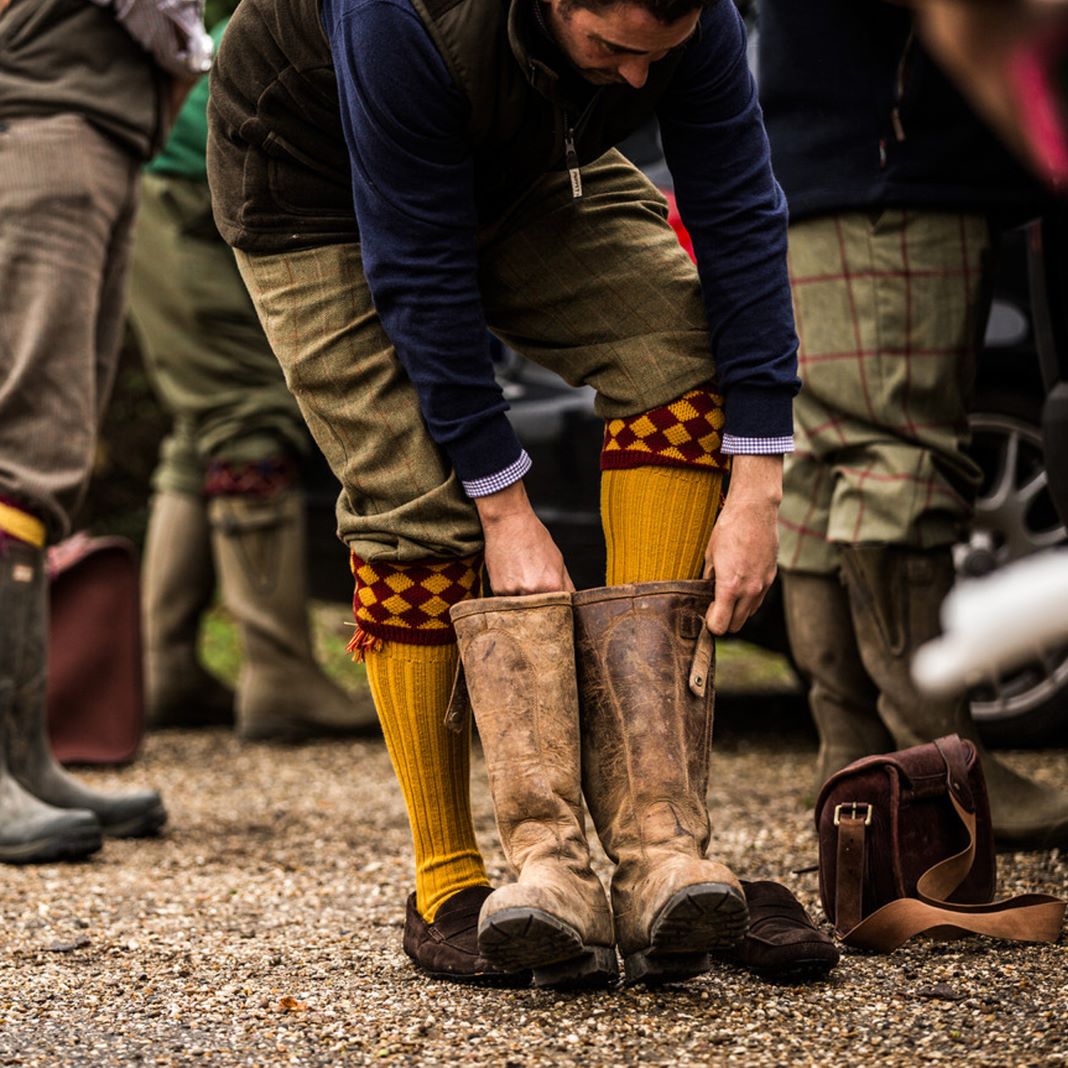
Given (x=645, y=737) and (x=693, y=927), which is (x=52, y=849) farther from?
(x=693, y=927)

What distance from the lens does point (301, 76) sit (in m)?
2.04

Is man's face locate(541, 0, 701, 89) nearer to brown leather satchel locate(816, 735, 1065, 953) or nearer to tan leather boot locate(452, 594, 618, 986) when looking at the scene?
tan leather boot locate(452, 594, 618, 986)

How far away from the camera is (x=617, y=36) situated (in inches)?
69.2

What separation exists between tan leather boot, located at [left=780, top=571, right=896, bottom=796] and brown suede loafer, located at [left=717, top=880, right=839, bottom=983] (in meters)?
1.00

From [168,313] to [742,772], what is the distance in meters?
2.04

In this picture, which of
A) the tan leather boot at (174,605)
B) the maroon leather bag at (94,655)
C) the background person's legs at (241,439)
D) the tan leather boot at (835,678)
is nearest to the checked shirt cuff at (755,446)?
the tan leather boot at (835,678)

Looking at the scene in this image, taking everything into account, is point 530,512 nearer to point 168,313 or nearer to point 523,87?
point 523,87

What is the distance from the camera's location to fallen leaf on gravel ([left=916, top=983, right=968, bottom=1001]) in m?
1.86

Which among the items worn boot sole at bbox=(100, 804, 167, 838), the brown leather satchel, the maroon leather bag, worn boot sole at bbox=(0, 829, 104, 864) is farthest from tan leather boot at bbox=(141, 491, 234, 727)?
the brown leather satchel

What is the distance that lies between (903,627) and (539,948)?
1.27 metres

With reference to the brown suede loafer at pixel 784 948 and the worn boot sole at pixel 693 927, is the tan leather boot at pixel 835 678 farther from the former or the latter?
the worn boot sole at pixel 693 927

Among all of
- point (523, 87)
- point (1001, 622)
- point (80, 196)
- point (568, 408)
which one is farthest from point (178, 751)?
point (1001, 622)

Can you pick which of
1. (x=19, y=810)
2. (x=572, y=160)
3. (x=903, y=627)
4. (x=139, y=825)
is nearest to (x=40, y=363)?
(x=19, y=810)

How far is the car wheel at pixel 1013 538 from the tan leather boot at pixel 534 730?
76.7 inches
